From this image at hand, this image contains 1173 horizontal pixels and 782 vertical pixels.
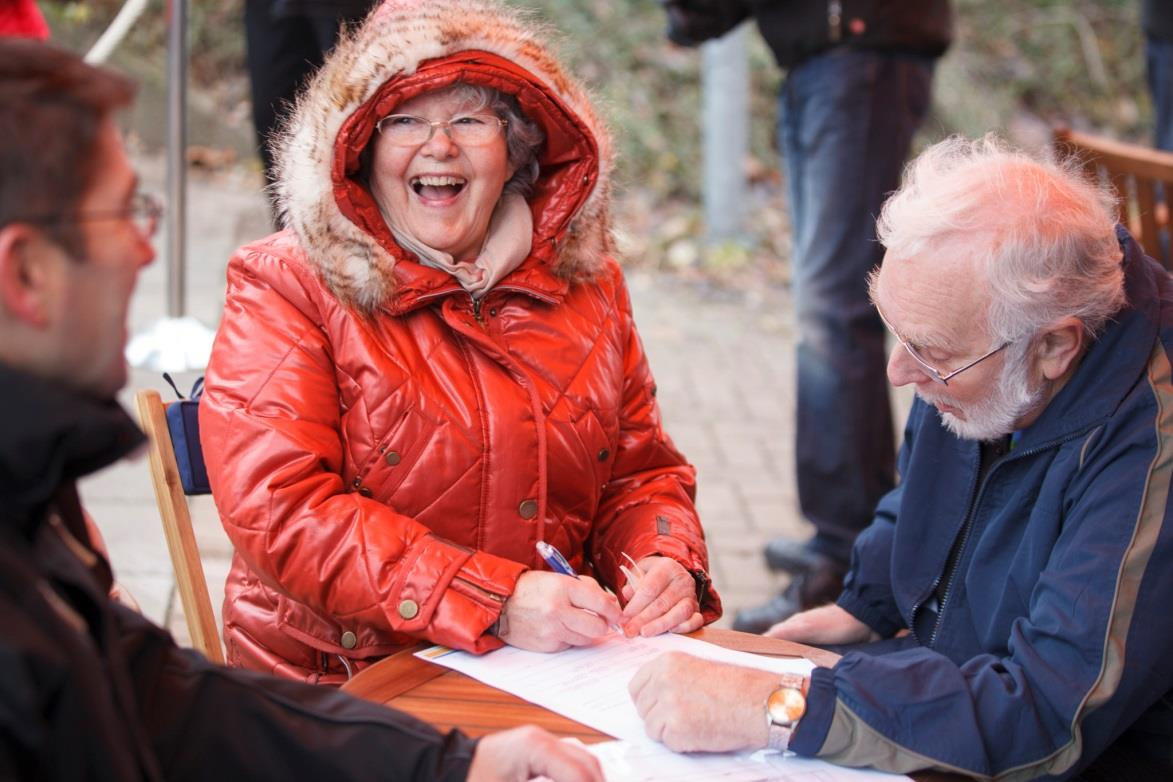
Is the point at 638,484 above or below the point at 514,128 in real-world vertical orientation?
below

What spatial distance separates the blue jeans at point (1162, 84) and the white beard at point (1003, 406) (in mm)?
3368

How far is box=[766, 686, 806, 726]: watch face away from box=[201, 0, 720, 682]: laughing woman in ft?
1.12

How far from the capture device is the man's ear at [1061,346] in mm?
2043

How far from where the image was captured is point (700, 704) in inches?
69.6

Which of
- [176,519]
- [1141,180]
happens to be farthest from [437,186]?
[1141,180]

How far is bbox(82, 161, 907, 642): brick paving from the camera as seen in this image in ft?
13.7

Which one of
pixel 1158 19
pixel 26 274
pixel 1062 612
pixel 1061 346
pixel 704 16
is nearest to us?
pixel 26 274

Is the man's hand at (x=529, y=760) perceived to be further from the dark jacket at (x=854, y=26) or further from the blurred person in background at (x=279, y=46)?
the blurred person in background at (x=279, y=46)

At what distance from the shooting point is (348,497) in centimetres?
212

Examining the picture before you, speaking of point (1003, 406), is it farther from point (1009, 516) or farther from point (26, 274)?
point (26, 274)

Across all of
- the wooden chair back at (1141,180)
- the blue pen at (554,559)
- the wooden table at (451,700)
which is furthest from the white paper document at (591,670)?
the wooden chair back at (1141,180)

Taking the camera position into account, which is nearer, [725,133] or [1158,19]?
[1158,19]

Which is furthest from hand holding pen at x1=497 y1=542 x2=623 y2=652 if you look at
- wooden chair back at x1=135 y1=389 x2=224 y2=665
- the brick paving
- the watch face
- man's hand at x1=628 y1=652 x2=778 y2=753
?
the brick paving

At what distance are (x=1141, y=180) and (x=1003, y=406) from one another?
2.00 metres
